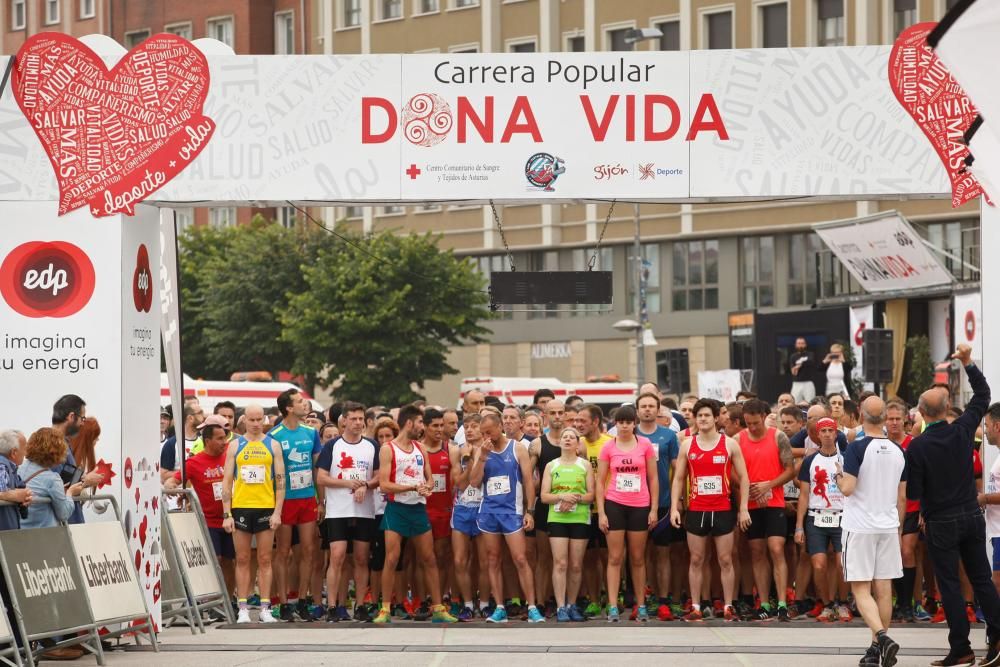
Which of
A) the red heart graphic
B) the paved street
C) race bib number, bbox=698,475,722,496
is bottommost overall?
the paved street

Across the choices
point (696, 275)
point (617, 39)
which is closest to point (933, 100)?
point (696, 275)

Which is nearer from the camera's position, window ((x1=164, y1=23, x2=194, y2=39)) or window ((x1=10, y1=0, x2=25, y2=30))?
window ((x1=164, y1=23, x2=194, y2=39))

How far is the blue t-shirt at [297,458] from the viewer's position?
1583 cm

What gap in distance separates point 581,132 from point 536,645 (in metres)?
4.20

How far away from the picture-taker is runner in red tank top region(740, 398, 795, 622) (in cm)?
1566

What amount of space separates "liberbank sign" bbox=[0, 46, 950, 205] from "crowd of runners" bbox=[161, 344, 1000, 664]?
2.40 metres

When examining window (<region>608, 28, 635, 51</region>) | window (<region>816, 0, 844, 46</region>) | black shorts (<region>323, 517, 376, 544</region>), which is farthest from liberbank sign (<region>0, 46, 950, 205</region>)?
window (<region>608, 28, 635, 51</region>)

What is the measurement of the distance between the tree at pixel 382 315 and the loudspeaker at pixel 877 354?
80.5 ft

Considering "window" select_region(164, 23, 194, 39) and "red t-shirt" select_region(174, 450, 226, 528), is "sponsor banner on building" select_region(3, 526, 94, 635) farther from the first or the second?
"window" select_region(164, 23, 194, 39)

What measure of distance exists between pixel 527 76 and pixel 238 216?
56.3 m

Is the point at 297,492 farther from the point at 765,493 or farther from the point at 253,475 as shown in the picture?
the point at 765,493

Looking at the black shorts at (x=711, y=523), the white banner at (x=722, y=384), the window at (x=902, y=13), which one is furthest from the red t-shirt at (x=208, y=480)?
the window at (x=902, y=13)

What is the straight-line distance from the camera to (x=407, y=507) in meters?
15.7

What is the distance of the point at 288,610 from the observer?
16031 mm
